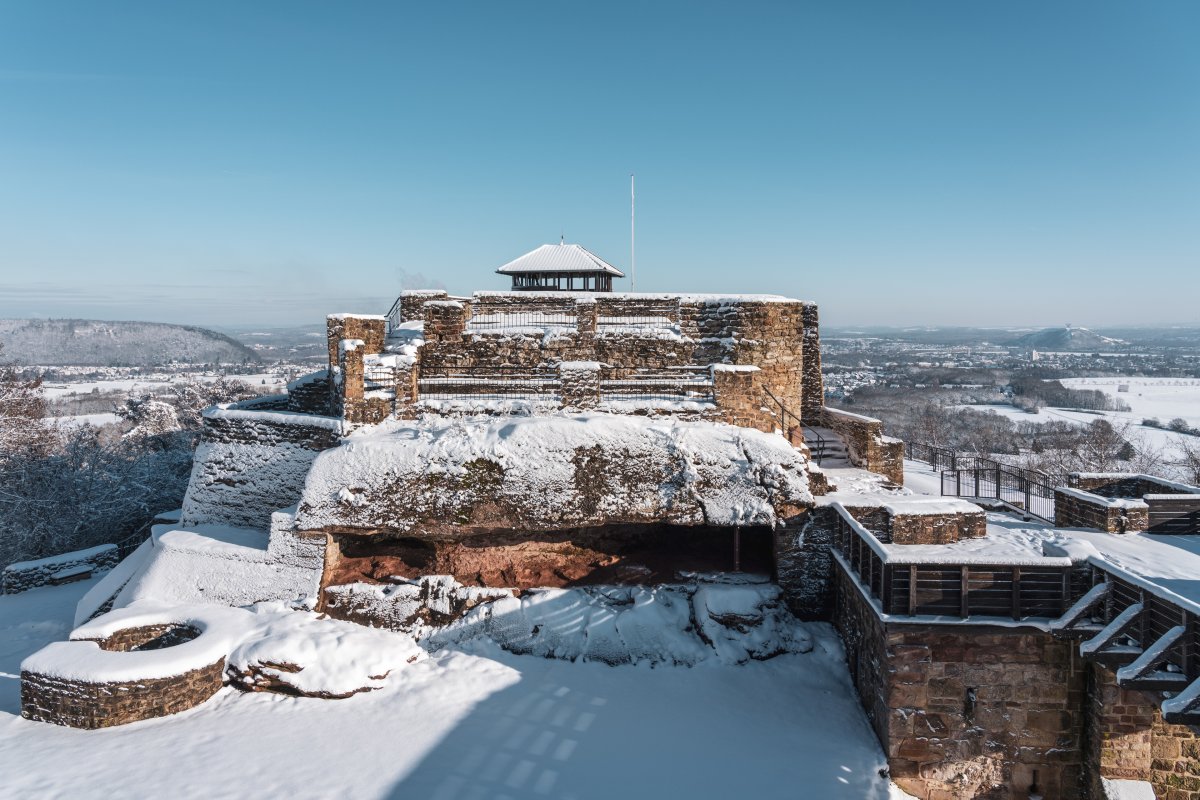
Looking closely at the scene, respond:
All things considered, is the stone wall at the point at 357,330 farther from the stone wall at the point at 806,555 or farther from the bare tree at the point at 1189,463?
the bare tree at the point at 1189,463

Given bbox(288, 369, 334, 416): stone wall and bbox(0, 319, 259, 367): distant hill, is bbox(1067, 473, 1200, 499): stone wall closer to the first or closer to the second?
bbox(288, 369, 334, 416): stone wall

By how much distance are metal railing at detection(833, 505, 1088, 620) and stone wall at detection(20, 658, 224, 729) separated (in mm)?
9831

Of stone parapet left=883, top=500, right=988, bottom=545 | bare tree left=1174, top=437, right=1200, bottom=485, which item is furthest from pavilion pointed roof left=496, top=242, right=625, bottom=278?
bare tree left=1174, top=437, right=1200, bottom=485

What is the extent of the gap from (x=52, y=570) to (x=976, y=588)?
71.1ft

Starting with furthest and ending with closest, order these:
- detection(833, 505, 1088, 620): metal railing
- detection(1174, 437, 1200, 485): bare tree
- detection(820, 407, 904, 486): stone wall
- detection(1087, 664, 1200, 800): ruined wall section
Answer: detection(1174, 437, 1200, 485): bare tree < detection(820, 407, 904, 486): stone wall < detection(833, 505, 1088, 620): metal railing < detection(1087, 664, 1200, 800): ruined wall section

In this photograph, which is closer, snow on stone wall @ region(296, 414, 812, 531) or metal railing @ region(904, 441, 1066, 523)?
snow on stone wall @ region(296, 414, 812, 531)

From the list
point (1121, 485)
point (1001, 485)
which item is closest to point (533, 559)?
point (1121, 485)

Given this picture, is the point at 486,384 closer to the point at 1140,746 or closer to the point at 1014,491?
the point at 1140,746

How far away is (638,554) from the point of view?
11484 mm

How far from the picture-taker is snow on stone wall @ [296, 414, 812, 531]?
10.3m

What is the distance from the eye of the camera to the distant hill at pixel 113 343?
15700 cm

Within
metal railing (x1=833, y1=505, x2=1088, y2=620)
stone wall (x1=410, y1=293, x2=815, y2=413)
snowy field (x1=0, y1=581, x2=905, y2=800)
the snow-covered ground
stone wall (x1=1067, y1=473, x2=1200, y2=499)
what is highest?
stone wall (x1=410, y1=293, x2=815, y2=413)

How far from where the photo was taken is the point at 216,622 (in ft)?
31.9

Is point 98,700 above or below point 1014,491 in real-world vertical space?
below
